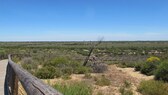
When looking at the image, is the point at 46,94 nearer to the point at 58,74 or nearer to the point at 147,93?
the point at 147,93

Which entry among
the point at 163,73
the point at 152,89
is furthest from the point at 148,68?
the point at 152,89

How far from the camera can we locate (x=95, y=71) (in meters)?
27.2

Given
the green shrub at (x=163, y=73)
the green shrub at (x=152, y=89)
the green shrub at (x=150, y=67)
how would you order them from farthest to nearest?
1. the green shrub at (x=150, y=67)
2. the green shrub at (x=163, y=73)
3. the green shrub at (x=152, y=89)

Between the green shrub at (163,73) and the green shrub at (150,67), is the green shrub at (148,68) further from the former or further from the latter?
the green shrub at (163,73)

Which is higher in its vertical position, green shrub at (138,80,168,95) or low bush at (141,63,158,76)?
green shrub at (138,80,168,95)

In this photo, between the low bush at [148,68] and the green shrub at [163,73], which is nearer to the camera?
the green shrub at [163,73]

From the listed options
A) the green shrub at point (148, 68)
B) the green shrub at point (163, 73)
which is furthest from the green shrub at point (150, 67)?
the green shrub at point (163, 73)

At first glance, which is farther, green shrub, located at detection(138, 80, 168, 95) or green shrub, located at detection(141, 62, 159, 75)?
green shrub, located at detection(141, 62, 159, 75)

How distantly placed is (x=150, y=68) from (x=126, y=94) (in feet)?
43.6

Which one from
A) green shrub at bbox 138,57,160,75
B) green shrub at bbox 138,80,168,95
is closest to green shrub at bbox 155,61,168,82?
green shrub at bbox 138,57,160,75

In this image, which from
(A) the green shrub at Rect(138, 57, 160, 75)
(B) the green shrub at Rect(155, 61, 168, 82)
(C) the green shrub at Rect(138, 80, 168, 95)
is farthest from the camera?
(A) the green shrub at Rect(138, 57, 160, 75)

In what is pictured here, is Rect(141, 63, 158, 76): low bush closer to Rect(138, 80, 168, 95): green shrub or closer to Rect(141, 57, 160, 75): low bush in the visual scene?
Rect(141, 57, 160, 75): low bush

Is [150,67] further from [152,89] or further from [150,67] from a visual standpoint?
[152,89]

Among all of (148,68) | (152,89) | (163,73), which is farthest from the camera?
(148,68)
